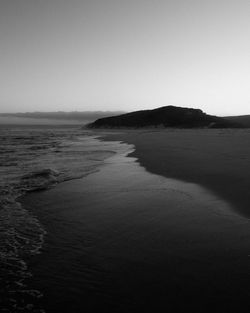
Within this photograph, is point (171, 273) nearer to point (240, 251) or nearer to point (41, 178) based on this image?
point (240, 251)

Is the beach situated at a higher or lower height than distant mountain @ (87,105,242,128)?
lower

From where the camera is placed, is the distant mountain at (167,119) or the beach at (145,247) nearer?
the beach at (145,247)

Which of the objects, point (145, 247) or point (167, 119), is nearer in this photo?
point (145, 247)

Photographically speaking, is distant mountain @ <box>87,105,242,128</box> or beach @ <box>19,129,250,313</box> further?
distant mountain @ <box>87,105,242,128</box>

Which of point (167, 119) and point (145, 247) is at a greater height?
point (167, 119)
